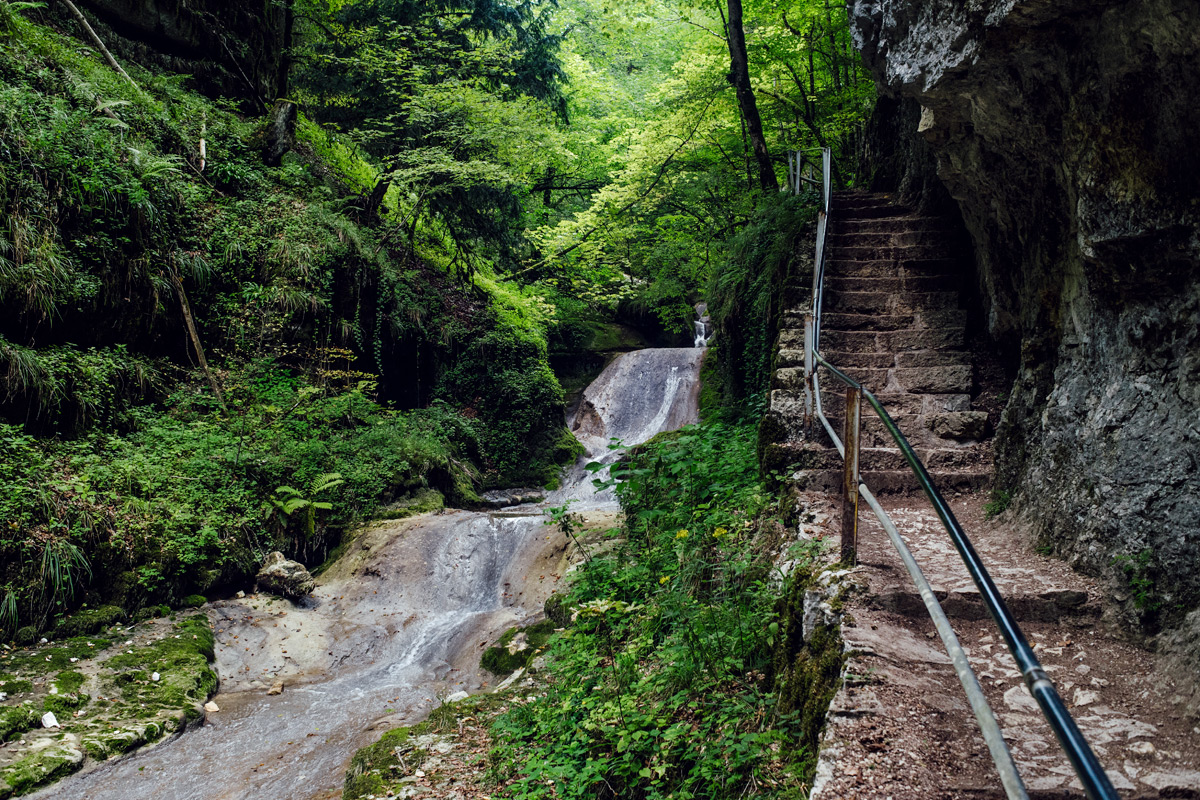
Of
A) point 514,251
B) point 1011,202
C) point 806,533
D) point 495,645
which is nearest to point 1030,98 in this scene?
point 1011,202

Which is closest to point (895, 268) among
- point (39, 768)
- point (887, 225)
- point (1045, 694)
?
point (887, 225)

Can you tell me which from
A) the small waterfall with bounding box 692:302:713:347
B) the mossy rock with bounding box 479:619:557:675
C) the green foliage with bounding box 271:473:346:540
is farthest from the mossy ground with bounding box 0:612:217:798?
the small waterfall with bounding box 692:302:713:347

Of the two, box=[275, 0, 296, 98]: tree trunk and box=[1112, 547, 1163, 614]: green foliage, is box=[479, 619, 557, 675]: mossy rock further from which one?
box=[275, 0, 296, 98]: tree trunk

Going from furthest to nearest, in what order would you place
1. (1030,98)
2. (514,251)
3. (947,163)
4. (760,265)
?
1. (514,251)
2. (760,265)
3. (947,163)
4. (1030,98)

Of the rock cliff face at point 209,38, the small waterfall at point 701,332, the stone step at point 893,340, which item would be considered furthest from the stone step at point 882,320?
the small waterfall at point 701,332

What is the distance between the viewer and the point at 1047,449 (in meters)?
3.79

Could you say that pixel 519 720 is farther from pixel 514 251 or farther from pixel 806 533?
pixel 514 251

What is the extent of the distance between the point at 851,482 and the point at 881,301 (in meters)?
4.05

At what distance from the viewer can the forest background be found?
747cm

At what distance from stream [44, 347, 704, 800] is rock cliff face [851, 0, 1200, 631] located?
3796 mm

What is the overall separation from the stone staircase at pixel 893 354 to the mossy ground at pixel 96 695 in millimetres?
5719

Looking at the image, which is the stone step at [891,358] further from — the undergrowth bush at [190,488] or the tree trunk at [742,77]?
the undergrowth bush at [190,488]

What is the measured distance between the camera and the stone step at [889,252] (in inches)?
274

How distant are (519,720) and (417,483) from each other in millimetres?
7419
